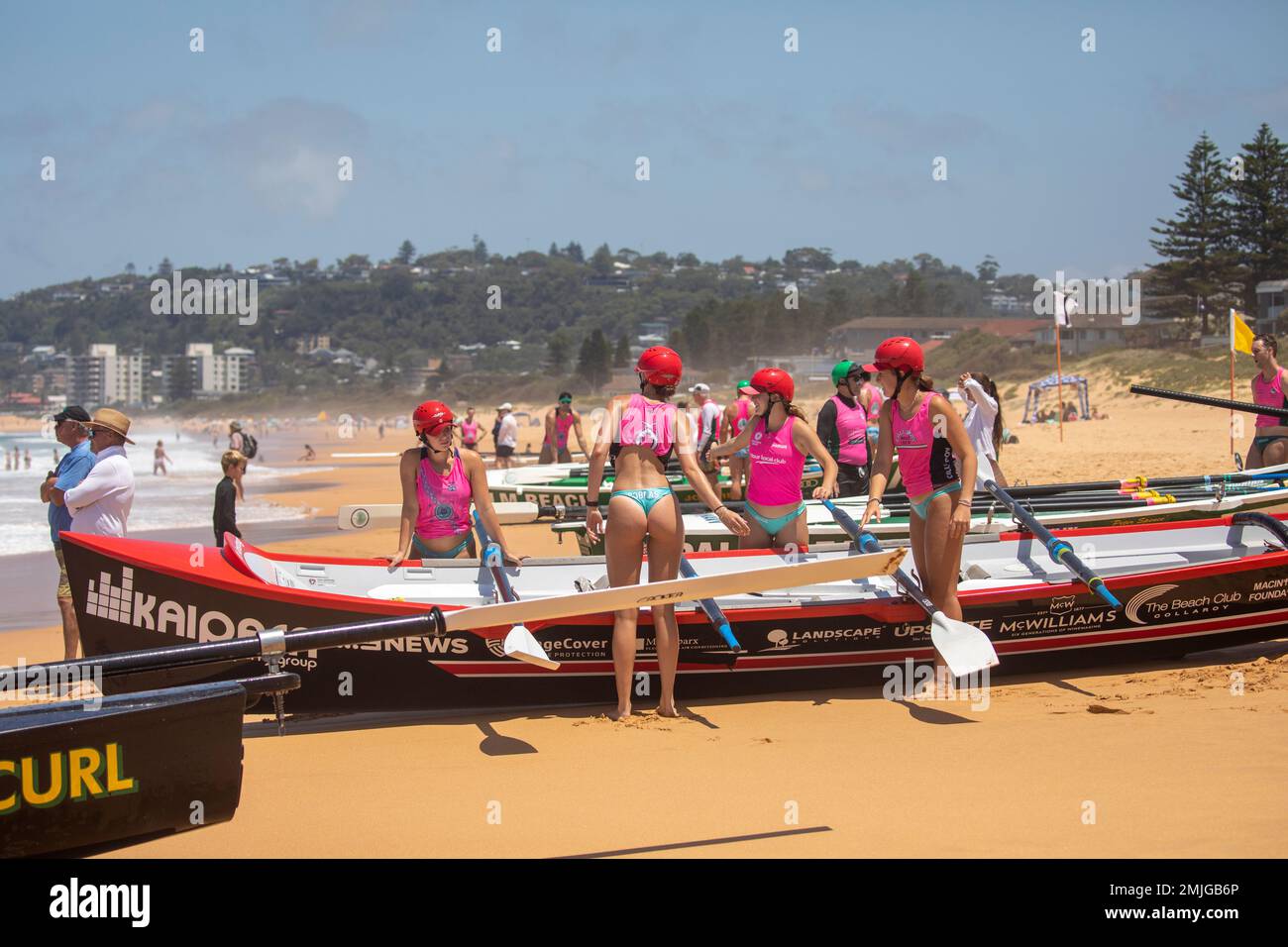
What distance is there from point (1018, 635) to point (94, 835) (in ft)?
16.2

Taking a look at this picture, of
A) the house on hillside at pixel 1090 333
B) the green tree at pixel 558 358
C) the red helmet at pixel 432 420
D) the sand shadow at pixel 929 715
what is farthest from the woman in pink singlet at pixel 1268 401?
the green tree at pixel 558 358

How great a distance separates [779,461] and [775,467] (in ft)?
0.16

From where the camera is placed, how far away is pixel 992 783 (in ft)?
16.6

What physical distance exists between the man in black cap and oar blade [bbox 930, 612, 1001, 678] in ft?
16.4

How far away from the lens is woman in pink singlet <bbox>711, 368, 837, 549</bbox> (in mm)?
7449

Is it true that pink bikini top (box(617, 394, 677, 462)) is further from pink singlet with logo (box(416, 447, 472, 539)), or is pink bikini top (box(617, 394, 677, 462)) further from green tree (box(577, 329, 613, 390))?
green tree (box(577, 329, 613, 390))

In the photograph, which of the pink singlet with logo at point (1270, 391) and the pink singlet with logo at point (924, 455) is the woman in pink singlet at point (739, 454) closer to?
the pink singlet with logo at point (1270, 391)

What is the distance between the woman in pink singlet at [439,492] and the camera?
273 inches

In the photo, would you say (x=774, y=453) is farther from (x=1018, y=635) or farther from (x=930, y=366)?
(x=930, y=366)

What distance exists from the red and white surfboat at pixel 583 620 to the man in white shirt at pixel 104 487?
2.78 ft

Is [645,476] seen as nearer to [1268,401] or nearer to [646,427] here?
[646,427]

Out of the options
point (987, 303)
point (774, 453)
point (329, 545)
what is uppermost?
point (987, 303)
